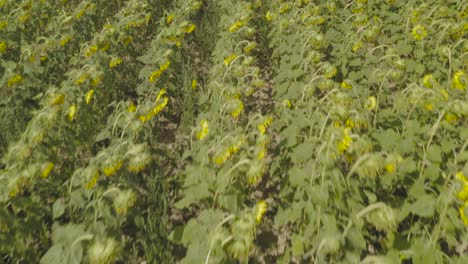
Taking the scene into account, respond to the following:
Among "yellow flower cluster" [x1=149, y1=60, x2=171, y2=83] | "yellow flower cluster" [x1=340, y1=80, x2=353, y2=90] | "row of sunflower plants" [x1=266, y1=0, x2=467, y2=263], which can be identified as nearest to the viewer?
"row of sunflower plants" [x1=266, y1=0, x2=467, y2=263]

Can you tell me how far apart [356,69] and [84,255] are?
2574mm

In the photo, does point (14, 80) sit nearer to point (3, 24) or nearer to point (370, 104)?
point (3, 24)

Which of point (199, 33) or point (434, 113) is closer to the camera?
point (434, 113)

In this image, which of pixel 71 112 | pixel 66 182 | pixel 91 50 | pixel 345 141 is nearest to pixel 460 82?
pixel 345 141

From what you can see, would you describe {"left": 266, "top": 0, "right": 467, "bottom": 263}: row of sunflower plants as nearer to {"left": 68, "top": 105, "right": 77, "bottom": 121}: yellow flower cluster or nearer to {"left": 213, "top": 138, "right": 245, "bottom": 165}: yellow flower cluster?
{"left": 213, "top": 138, "right": 245, "bottom": 165}: yellow flower cluster

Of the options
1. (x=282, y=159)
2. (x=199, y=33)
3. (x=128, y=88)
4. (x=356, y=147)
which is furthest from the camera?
(x=199, y=33)

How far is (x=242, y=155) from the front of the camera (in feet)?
7.31

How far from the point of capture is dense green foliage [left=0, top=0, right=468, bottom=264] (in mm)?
1858

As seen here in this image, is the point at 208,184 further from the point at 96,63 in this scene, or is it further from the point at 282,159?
the point at 96,63

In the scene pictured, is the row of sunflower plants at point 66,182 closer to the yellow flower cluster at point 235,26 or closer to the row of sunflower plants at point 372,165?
the row of sunflower plants at point 372,165

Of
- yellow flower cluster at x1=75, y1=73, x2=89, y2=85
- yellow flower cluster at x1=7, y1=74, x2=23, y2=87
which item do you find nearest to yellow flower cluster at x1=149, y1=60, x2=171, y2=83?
yellow flower cluster at x1=75, y1=73, x2=89, y2=85

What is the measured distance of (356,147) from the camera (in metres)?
2.03

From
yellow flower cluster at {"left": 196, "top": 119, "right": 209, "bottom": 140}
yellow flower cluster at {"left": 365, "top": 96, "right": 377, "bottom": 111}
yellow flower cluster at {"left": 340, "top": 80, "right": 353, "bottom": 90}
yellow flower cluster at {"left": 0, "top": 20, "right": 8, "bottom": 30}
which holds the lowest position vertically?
yellow flower cluster at {"left": 365, "top": 96, "right": 377, "bottom": 111}

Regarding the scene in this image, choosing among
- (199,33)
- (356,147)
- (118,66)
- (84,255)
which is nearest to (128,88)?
(118,66)
